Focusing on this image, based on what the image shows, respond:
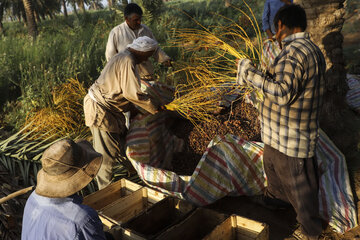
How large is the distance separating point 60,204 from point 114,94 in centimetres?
146

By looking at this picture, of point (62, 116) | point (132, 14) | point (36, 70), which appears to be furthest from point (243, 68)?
point (36, 70)

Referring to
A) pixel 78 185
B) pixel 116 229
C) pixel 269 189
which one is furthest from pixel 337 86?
pixel 78 185

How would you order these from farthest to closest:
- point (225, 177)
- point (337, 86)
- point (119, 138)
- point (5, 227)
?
point (337, 86) < point (119, 138) < point (225, 177) < point (5, 227)

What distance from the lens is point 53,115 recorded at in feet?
13.2

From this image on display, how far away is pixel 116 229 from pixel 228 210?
1.13 meters

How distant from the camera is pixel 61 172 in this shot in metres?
1.52

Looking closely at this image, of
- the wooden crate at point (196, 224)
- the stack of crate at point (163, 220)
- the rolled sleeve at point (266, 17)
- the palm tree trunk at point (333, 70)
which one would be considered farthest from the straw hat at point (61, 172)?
the rolled sleeve at point (266, 17)

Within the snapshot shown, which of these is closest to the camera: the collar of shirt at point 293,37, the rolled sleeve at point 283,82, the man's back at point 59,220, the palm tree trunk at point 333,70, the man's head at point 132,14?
the man's back at point 59,220

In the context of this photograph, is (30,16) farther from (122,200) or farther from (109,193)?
(122,200)

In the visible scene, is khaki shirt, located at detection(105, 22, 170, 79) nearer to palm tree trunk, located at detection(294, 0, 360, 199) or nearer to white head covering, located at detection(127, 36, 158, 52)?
white head covering, located at detection(127, 36, 158, 52)

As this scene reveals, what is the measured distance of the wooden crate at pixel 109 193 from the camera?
2.61 meters

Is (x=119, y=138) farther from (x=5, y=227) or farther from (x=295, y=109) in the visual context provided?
(x=295, y=109)

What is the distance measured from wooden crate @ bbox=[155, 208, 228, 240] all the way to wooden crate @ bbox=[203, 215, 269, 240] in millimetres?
82

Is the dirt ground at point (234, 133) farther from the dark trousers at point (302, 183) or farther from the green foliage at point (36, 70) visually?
the green foliage at point (36, 70)
